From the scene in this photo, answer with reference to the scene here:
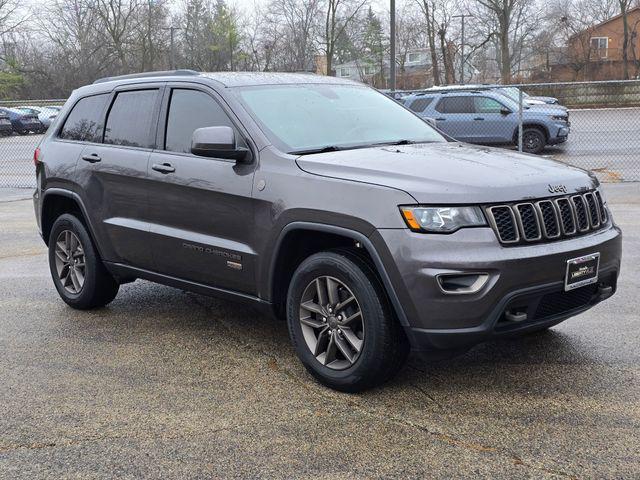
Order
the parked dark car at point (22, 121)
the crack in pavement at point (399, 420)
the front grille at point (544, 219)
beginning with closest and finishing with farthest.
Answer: the crack in pavement at point (399, 420)
the front grille at point (544, 219)
the parked dark car at point (22, 121)

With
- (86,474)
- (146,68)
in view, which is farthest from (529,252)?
(146,68)

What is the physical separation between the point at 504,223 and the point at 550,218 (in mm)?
314

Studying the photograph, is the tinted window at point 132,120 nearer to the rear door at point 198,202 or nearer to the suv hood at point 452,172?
the rear door at point 198,202

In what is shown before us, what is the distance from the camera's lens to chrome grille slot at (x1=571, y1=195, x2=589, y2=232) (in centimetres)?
410

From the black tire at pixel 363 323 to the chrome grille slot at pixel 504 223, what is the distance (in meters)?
0.67

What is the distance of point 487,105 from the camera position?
1802 cm

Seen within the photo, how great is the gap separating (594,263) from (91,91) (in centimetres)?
407

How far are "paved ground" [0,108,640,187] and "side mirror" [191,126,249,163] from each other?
10279mm

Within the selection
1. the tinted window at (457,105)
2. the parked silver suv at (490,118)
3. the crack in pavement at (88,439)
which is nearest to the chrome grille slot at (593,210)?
the crack in pavement at (88,439)

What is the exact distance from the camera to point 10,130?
1299 inches

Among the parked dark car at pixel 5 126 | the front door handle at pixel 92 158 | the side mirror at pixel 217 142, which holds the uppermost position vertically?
the parked dark car at pixel 5 126

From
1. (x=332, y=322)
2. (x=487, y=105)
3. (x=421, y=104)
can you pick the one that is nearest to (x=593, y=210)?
(x=332, y=322)

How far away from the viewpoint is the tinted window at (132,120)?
5.36 m

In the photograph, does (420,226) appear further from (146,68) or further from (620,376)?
(146,68)
